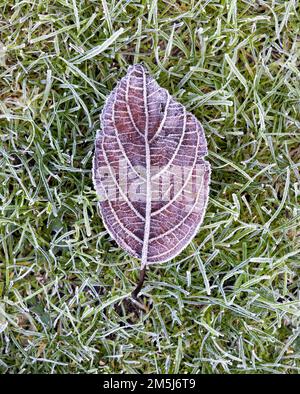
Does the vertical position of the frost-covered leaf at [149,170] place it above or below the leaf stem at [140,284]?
above

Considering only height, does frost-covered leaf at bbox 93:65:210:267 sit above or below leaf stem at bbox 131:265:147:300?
above

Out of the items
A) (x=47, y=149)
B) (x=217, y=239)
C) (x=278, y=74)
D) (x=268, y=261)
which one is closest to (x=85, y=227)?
(x=47, y=149)

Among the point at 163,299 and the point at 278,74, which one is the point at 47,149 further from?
the point at 278,74

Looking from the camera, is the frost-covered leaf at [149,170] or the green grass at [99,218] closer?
the frost-covered leaf at [149,170]

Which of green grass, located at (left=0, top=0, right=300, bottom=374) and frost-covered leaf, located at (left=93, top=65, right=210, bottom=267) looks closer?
frost-covered leaf, located at (left=93, top=65, right=210, bottom=267)
